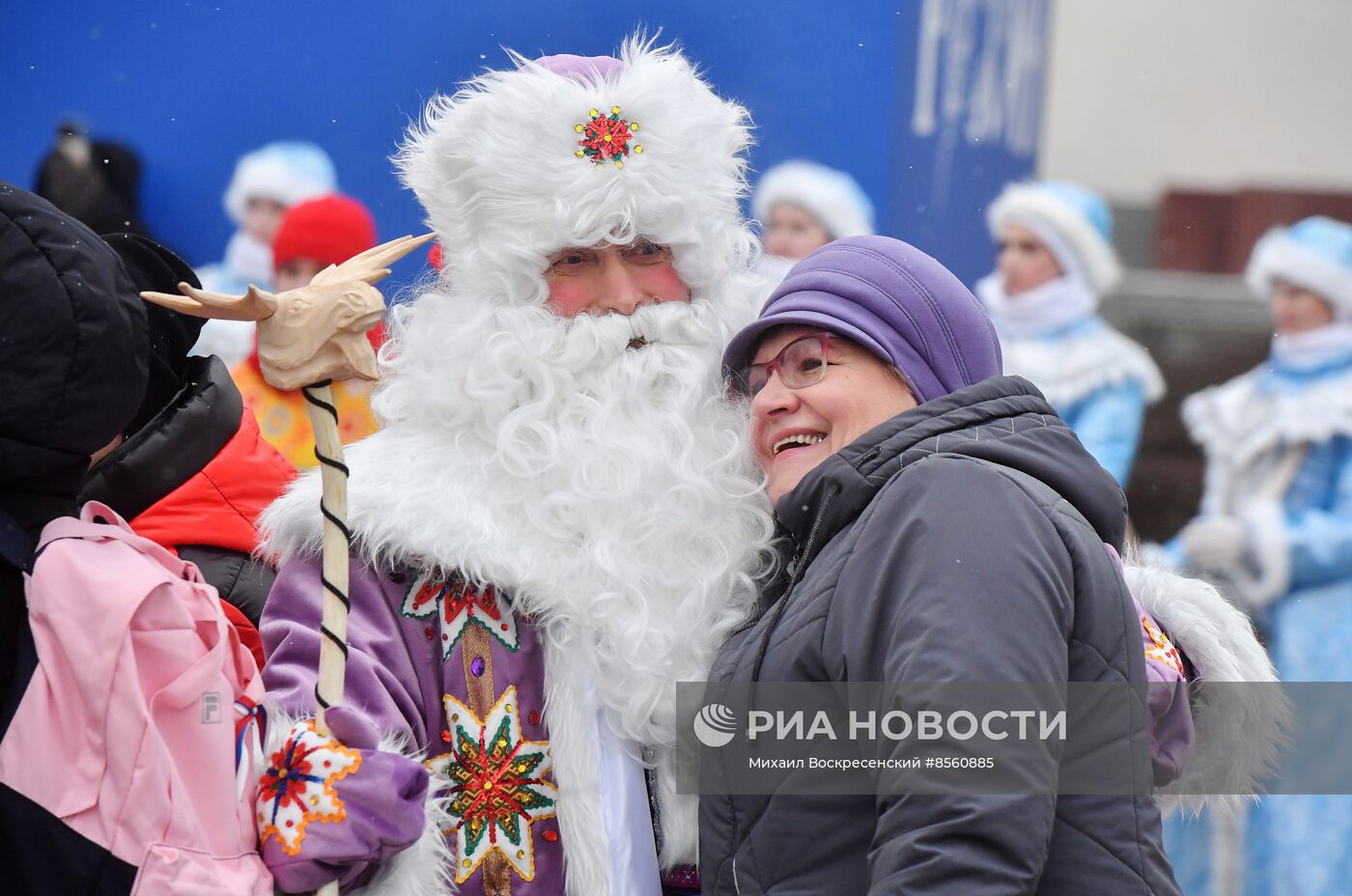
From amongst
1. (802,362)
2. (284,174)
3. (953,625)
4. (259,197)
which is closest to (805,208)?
→ (284,174)

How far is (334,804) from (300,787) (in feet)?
0.17

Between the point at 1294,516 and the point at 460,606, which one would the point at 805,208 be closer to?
the point at 1294,516

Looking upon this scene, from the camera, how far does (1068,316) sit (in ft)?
20.5

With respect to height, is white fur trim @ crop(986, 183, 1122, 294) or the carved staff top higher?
white fur trim @ crop(986, 183, 1122, 294)

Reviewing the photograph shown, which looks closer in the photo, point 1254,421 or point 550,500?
point 550,500

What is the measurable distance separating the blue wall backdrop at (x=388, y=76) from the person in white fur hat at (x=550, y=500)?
2525 mm

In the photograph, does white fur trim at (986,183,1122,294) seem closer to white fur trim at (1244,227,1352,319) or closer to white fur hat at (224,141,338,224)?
white fur trim at (1244,227,1352,319)

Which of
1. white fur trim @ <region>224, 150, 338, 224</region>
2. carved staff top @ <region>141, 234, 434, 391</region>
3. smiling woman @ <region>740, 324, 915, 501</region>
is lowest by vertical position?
carved staff top @ <region>141, 234, 434, 391</region>

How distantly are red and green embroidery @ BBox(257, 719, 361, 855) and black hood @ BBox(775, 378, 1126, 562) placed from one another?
765mm

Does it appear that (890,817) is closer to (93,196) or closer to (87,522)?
(87,522)

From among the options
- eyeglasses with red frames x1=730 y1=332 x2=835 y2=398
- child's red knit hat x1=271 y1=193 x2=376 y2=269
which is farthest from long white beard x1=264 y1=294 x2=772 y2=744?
child's red knit hat x1=271 y1=193 x2=376 y2=269

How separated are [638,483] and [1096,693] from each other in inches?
35.8

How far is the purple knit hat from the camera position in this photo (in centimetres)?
254

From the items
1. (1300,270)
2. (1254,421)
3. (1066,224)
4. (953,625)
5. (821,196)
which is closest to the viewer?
(953,625)
